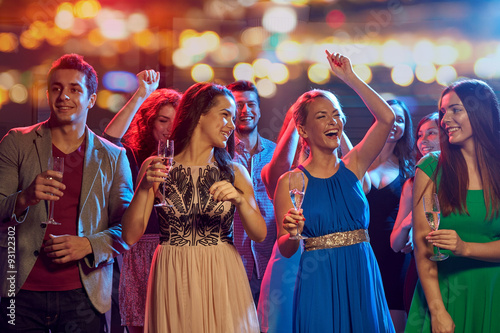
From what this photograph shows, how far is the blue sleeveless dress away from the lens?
7.42ft

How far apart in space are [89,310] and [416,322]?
1419 millimetres

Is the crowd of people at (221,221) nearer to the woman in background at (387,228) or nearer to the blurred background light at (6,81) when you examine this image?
the woman in background at (387,228)

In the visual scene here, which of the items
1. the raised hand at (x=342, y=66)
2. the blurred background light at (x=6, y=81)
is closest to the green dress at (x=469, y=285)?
the raised hand at (x=342, y=66)

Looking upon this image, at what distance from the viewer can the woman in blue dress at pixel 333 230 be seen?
2.27 m

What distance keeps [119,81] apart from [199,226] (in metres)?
3.24

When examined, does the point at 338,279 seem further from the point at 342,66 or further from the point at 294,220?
the point at 342,66

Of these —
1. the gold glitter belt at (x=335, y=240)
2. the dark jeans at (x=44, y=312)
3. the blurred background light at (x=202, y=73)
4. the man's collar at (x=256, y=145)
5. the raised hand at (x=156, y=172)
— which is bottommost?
the dark jeans at (x=44, y=312)

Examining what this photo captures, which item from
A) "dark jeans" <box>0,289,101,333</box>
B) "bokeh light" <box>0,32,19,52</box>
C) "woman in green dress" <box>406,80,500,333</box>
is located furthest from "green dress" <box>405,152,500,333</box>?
"bokeh light" <box>0,32,19,52</box>

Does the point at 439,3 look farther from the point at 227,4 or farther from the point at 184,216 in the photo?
the point at 184,216

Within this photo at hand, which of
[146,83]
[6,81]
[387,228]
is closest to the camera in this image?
[146,83]

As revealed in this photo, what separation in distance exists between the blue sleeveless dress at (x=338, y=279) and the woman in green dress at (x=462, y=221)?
18 centimetres

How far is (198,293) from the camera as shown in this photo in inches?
83.0

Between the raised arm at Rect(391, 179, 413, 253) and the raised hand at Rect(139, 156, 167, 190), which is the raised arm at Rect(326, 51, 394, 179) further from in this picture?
the raised hand at Rect(139, 156, 167, 190)

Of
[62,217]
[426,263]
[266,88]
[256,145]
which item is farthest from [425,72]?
[62,217]
